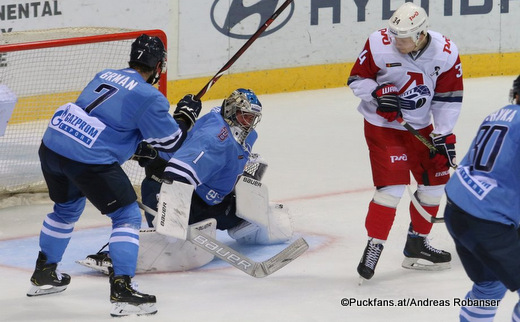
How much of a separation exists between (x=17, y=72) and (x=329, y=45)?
3213 millimetres

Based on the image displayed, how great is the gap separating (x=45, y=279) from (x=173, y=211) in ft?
1.88

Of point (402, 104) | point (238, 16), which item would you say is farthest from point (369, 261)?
point (238, 16)

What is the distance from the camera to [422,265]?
4.82 meters

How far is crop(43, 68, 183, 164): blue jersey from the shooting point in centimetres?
409

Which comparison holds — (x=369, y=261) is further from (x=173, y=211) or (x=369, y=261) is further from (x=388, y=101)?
(x=173, y=211)

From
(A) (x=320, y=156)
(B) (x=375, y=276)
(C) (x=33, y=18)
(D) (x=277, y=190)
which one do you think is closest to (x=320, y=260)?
(B) (x=375, y=276)

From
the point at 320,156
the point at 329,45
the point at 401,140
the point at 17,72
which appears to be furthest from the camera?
the point at 329,45

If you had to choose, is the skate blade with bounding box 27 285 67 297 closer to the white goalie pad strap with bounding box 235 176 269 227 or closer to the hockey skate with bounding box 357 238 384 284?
the white goalie pad strap with bounding box 235 176 269 227

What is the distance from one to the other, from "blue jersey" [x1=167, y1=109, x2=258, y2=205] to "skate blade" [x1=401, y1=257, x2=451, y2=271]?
2.73ft

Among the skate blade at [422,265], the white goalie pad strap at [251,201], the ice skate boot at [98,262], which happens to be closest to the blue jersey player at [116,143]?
the ice skate boot at [98,262]

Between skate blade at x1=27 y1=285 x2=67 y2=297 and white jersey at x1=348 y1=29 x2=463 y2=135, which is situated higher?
white jersey at x1=348 y1=29 x2=463 y2=135

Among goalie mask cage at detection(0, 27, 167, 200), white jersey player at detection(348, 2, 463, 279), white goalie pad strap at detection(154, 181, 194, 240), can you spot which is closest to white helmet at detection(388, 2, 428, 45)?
white jersey player at detection(348, 2, 463, 279)

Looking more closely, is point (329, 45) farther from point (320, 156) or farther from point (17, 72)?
point (17, 72)

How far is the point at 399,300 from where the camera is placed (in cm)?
432
